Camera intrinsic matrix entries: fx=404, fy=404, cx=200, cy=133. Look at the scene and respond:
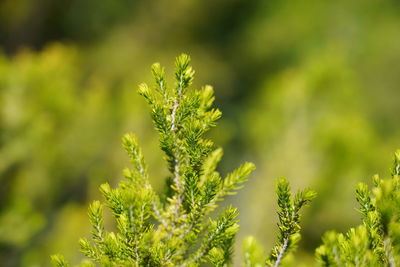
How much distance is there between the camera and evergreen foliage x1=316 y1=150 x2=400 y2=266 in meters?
0.66

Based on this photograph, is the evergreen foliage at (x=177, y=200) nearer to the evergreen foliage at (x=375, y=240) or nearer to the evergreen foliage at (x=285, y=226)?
the evergreen foliage at (x=285, y=226)

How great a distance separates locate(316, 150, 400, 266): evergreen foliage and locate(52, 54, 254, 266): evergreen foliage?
17cm

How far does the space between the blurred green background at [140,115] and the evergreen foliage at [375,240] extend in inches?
68.4

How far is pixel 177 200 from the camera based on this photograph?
31.8 inches

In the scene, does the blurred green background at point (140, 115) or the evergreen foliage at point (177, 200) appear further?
the blurred green background at point (140, 115)

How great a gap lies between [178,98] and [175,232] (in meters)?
0.26

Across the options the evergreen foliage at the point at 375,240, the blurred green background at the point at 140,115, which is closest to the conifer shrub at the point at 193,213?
the evergreen foliage at the point at 375,240

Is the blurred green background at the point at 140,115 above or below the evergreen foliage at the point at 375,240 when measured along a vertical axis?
above

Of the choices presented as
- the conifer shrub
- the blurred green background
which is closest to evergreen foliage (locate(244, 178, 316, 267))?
the conifer shrub

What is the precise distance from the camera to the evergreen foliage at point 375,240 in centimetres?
66

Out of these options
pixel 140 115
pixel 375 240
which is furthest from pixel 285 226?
pixel 140 115

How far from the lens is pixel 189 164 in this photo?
777mm

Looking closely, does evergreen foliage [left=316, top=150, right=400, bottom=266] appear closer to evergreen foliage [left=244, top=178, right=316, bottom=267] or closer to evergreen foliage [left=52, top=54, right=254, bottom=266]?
evergreen foliage [left=244, top=178, right=316, bottom=267]

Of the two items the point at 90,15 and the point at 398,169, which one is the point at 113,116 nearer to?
the point at 398,169
